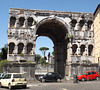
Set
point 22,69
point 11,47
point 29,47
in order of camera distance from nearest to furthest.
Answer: point 22,69
point 11,47
point 29,47

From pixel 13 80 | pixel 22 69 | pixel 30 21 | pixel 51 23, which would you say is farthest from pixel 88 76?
pixel 30 21

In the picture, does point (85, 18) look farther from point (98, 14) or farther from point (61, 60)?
point (61, 60)

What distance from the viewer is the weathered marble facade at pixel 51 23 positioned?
92.0ft

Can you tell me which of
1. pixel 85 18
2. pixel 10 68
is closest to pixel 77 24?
pixel 85 18

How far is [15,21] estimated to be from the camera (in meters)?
28.7

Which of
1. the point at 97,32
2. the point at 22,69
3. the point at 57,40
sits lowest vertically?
the point at 22,69

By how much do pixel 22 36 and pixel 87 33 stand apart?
11.8 metres

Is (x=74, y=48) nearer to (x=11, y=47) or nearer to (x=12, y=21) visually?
(x=11, y=47)

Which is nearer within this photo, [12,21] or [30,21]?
[12,21]

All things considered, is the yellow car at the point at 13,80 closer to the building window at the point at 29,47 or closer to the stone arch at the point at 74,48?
the building window at the point at 29,47

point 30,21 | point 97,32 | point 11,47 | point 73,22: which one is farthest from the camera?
point 73,22

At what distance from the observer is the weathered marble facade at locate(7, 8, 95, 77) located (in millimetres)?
28031

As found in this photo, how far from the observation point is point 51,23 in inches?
1241

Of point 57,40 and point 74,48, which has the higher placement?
point 57,40
